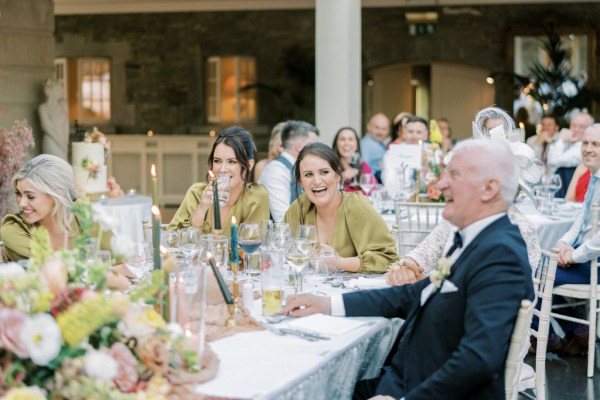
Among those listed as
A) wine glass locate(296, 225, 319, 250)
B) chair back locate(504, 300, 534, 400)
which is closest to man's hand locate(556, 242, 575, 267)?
wine glass locate(296, 225, 319, 250)

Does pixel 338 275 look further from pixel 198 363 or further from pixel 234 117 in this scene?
pixel 234 117

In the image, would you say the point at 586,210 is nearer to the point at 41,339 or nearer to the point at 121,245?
the point at 121,245

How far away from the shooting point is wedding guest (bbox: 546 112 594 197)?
867cm

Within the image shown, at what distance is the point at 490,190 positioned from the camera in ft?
8.55

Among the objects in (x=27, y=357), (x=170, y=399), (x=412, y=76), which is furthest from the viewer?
(x=412, y=76)

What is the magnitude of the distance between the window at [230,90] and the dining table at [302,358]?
13142 millimetres

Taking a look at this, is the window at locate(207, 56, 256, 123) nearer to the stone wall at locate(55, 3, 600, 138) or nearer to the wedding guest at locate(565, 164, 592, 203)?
the stone wall at locate(55, 3, 600, 138)

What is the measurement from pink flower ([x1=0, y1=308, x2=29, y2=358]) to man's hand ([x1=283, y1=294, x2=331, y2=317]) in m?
1.20

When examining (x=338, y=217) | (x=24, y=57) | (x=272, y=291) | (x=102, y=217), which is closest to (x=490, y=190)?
(x=272, y=291)

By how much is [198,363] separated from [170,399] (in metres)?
0.12

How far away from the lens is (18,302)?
6.36 ft

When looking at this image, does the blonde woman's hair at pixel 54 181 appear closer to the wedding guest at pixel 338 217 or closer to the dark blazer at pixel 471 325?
the wedding guest at pixel 338 217

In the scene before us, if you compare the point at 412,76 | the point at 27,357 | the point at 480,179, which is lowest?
the point at 27,357

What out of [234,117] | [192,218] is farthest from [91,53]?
[192,218]
